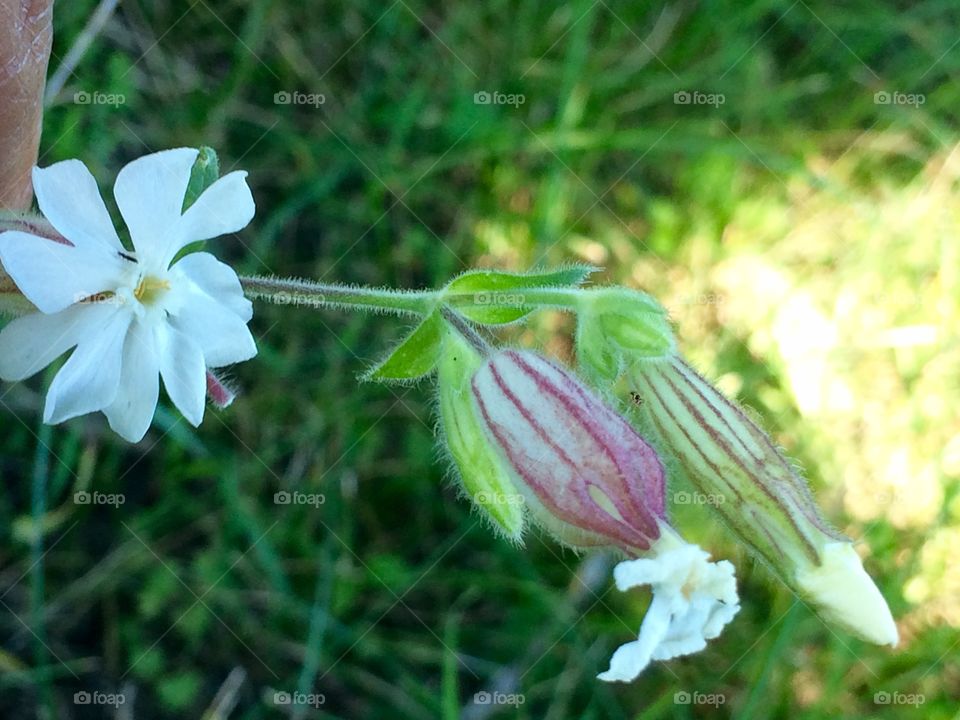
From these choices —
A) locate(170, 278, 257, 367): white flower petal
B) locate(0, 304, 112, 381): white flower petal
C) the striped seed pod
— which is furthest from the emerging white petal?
locate(0, 304, 112, 381): white flower petal

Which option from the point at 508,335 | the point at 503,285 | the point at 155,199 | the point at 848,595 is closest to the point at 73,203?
the point at 155,199

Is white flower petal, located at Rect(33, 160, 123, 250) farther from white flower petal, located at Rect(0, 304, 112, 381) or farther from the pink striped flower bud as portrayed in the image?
the pink striped flower bud

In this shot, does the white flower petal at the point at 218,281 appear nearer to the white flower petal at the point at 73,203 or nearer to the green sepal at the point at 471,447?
the white flower petal at the point at 73,203

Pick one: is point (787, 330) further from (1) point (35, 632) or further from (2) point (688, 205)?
(1) point (35, 632)

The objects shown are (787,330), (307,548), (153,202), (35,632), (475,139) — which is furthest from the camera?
(787,330)

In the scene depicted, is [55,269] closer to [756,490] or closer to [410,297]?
[410,297]

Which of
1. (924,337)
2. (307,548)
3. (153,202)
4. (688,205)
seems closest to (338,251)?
(307,548)

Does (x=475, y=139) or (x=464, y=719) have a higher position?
(x=475, y=139)
